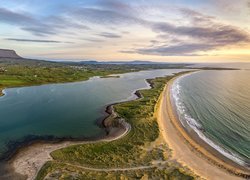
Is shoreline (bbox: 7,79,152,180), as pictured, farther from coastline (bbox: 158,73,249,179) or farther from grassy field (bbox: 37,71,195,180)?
coastline (bbox: 158,73,249,179)

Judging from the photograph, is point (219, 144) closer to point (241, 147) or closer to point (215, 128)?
point (241, 147)

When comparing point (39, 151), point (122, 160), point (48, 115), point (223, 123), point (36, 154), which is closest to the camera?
point (122, 160)

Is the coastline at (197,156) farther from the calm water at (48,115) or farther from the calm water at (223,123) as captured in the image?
the calm water at (48,115)

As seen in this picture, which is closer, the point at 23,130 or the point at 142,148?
the point at 142,148

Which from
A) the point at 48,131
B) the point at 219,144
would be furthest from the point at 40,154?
the point at 219,144

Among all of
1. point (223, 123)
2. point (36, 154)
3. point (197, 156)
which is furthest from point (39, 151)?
point (223, 123)

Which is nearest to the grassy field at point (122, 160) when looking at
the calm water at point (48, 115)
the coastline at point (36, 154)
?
the coastline at point (36, 154)

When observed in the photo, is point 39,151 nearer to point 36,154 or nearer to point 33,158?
point 36,154
